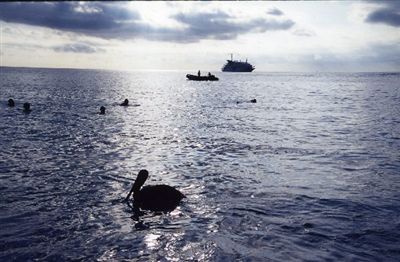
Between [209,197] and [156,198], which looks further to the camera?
[209,197]

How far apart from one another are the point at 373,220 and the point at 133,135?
21.3 m

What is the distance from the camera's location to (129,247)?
9.56 m

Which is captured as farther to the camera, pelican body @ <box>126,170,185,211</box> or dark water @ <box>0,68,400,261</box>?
pelican body @ <box>126,170,185,211</box>

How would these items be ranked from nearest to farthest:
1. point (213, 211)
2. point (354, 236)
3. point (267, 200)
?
point (354, 236) → point (213, 211) → point (267, 200)

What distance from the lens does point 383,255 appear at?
913cm

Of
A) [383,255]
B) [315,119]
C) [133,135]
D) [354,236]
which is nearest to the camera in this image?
[383,255]

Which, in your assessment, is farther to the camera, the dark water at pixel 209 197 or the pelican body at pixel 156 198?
the pelican body at pixel 156 198

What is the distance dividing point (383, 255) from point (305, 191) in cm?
539

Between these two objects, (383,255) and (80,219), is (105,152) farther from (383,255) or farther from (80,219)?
(383,255)

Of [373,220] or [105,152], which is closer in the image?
[373,220]

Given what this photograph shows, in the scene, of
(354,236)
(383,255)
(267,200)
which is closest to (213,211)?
(267,200)

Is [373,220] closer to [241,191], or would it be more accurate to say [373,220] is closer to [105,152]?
[241,191]

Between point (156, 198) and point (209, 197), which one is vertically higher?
point (156, 198)

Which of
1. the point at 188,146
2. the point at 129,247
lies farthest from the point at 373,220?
the point at 188,146
